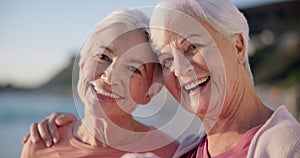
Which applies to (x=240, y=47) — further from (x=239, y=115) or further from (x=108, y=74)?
(x=108, y=74)

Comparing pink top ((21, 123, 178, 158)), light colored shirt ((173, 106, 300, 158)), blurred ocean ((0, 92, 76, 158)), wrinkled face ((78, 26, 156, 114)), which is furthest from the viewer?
blurred ocean ((0, 92, 76, 158))

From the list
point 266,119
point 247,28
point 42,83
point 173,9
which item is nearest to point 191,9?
point 173,9

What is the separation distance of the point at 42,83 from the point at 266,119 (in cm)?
990

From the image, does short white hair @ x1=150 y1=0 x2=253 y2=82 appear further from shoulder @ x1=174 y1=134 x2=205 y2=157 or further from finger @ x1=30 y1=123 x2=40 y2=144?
finger @ x1=30 y1=123 x2=40 y2=144

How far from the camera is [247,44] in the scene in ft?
4.23

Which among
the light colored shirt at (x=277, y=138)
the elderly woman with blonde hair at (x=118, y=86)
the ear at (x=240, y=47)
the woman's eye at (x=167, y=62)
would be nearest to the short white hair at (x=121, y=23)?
the elderly woman with blonde hair at (x=118, y=86)

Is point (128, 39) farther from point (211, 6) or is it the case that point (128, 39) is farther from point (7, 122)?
point (7, 122)

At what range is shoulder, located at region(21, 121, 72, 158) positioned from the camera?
1.59 m

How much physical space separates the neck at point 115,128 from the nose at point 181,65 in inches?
11.8

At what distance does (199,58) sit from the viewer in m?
1.24

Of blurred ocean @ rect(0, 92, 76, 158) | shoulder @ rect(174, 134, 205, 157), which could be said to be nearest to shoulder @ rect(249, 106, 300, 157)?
shoulder @ rect(174, 134, 205, 157)

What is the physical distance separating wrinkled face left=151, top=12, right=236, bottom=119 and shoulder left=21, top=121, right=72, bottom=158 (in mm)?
496

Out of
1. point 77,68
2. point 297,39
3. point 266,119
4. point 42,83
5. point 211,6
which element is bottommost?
point 297,39

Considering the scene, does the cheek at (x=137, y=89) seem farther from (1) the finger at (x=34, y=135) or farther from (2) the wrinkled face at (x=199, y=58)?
(1) the finger at (x=34, y=135)
